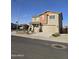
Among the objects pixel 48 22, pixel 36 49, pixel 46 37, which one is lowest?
pixel 36 49

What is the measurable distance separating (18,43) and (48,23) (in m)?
0.36

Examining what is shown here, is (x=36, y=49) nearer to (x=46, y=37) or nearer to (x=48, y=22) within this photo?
(x=46, y=37)

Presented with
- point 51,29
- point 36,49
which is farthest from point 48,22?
point 36,49

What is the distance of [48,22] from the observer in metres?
2.01

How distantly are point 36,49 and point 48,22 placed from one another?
0.29m

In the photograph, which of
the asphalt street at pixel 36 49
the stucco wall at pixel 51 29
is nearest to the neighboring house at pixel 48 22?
the stucco wall at pixel 51 29

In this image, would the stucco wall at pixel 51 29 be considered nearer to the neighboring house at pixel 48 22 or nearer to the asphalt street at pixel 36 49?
the neighboring house at pixel 48 22

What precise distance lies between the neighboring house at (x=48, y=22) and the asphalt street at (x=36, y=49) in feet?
0.42

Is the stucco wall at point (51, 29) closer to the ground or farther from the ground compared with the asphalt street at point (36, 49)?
farther from the ground

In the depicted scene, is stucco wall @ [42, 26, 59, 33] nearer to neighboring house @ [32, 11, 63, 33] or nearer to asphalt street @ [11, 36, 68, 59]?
neighboring house @ [32, 11, 63, 33]

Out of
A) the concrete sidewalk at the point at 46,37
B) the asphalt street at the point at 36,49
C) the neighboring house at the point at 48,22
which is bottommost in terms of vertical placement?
the asphalt street at the point at 36,49

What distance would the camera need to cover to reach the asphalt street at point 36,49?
77.3 inches
